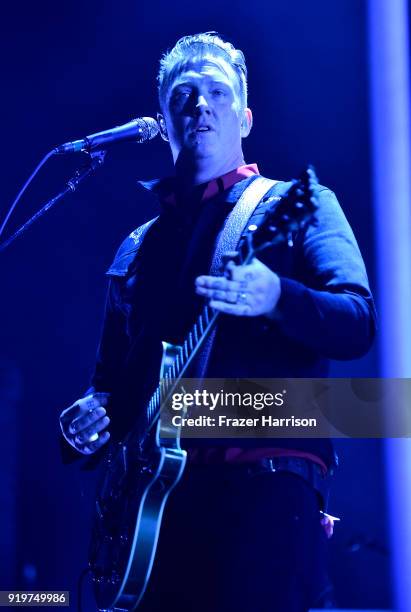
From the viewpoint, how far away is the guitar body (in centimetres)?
151

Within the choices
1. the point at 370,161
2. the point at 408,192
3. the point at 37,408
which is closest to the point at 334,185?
the point at 370,161

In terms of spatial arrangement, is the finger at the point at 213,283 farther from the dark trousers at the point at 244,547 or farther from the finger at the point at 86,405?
the finger at the point at 86,405

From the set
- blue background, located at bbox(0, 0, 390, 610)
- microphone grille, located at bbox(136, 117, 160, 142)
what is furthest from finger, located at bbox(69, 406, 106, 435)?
blue background, located at bbox(0, 0, 390, 610)

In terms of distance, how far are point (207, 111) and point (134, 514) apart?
3.00 feet

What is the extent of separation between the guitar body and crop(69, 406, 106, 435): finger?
8 cm

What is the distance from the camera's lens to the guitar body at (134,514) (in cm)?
151

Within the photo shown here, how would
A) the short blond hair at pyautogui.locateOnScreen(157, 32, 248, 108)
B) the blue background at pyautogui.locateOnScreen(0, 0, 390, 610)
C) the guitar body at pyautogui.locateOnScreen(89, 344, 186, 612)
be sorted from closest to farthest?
1. the guitar body at pyautogui.locateOnScreen(89, 344, 186, 612)
2. the short blond hair at pyautogui.locateOnScreen(157, 32, 248, 108)
3. the blue background at pyautogui.locateOnScreen(0, 0, 390, 610)

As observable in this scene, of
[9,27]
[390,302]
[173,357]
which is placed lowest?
[173,357]

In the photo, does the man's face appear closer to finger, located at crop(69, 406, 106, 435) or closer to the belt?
finger, located at crop(69, 406, 106, 435)

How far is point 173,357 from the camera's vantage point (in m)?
1.56

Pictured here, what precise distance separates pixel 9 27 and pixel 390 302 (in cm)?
165

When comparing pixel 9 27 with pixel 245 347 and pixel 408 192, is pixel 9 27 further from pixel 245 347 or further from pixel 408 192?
pixel 245 347

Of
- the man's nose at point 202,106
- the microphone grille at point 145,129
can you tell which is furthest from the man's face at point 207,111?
the microphone grille at point 145,129

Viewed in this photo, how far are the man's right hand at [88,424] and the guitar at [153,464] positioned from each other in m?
0.10
